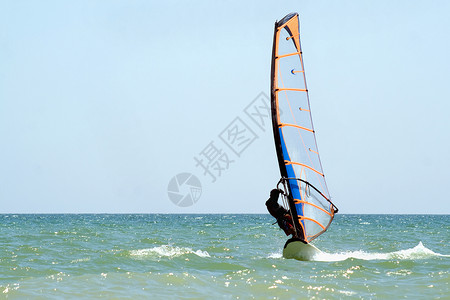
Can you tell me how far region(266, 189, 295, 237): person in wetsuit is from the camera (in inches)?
374

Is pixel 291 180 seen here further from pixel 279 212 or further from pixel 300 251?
pixel 300 251

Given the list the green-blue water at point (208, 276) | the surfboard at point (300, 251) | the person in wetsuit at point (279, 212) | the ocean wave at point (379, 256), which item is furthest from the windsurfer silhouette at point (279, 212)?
the ocean wave at point (379, 256)

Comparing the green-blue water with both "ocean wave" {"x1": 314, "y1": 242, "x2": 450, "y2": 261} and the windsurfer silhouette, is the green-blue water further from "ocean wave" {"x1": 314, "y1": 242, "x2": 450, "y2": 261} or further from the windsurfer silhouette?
the windsurfer silhouette

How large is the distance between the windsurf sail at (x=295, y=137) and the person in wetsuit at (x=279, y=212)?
0.10 meters

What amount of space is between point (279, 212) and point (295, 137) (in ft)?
4.20

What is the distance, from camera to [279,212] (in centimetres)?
955

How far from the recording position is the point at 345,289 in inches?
275

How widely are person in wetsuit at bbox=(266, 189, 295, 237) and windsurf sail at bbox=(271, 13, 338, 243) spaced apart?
0.33 ft

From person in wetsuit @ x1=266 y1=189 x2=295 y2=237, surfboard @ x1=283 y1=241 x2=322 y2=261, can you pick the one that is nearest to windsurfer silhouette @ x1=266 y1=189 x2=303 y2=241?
person in wetsuit @ x1=266 y1=189 x2=295 y2=237

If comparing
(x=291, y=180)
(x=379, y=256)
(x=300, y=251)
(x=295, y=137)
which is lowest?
(x=379, y=256)

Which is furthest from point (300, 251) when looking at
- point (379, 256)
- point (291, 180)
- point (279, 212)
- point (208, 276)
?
point (379, 256)

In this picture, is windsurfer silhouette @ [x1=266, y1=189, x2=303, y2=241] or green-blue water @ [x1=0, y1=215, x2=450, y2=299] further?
windsurfer silhouette @ [x1=266, y1=189, x2=303, y2=241]

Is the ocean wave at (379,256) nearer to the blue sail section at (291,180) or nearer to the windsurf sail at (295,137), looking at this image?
the windsurf sail at (295,137)

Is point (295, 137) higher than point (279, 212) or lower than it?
higher
